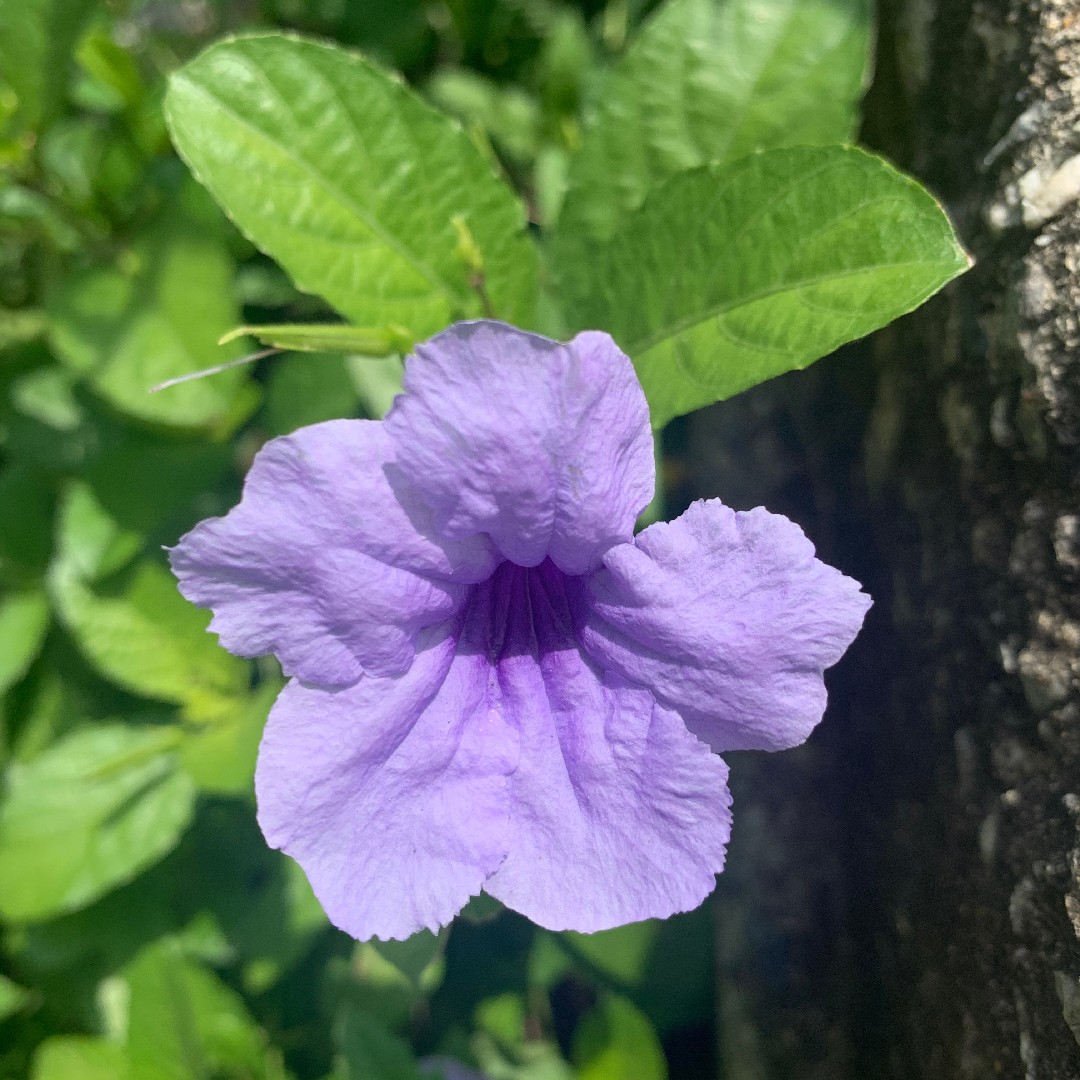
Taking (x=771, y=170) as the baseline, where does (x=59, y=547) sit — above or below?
below

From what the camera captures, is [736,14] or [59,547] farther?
[59,547]

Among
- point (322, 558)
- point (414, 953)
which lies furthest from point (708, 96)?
point (414, 953)

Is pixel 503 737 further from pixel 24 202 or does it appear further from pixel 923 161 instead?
pixel 24 202

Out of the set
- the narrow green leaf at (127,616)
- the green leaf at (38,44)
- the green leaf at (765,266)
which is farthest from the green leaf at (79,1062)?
the green leaf at (38,44)

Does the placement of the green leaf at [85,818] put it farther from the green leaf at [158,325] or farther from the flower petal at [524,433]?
the flower petal at [524,433]

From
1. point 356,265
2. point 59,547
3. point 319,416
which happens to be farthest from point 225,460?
point 356,265

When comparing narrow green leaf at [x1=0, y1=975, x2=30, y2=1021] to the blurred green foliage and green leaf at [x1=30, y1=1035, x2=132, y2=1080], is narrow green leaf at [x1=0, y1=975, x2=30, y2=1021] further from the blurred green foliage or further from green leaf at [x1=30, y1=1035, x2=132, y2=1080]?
green leaf at [x1=30, y1=1035, x2=132, y2=1080]

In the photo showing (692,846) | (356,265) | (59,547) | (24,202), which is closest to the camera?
(692,846)

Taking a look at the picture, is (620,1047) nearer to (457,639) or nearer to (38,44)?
(457,639)
